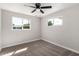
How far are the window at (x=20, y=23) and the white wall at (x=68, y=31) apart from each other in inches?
81.2

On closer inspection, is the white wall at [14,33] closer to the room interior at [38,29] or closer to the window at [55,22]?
the room interior at [38,29]

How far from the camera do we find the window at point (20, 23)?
402cm

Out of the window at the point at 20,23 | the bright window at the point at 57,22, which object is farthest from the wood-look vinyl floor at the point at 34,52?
the bright window at the point at 57,22

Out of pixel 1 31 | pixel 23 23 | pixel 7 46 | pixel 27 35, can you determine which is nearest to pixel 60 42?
pixel 27 35

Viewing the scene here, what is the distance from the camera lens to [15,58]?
674 millimetres

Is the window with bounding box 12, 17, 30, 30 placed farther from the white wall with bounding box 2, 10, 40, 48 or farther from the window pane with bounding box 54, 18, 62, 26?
the window pane with bounding box 54, 18, 62, 26

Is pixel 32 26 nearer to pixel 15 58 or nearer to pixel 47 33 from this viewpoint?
pixel 47 33

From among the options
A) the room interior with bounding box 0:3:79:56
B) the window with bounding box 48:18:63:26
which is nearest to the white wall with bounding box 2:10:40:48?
the room interior with bounding box 0:3:79:56

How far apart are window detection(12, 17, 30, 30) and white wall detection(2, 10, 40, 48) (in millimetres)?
245

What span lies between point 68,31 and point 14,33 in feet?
11.6

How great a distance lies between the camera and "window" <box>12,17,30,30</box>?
4.02 meters

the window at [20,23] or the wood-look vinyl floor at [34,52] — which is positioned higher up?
the window at [20,23]

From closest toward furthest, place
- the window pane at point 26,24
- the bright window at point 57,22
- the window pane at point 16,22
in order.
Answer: the bright window at point 57,22, the window pane at point 16,22, the window pane at point 26,24

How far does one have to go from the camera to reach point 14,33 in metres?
3.95
